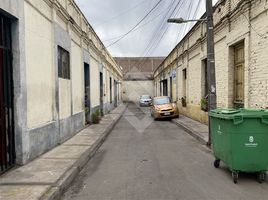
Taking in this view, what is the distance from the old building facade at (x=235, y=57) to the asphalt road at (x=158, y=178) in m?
2.67

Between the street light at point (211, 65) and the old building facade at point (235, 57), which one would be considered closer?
the old building facade at point (235, 57)

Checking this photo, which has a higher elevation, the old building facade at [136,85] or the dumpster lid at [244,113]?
the old building facade at [136,85]

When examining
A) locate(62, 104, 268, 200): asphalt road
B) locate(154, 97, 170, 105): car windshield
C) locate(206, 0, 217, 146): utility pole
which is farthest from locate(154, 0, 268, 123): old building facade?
locate(154, 97, 170, 105): car windshield

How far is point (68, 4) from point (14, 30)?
592 centimetres

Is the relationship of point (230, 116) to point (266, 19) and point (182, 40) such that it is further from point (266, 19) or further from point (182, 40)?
point (182, 40)

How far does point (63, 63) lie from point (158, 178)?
6.80 metres

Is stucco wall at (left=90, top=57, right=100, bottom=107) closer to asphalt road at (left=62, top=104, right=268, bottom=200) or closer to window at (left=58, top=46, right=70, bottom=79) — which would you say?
window at (left=58, top=46, right=70, bottom=79)

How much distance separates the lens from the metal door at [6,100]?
6836 millimetres

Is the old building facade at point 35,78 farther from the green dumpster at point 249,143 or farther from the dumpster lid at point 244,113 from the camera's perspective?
the green dumpster at point 249,143

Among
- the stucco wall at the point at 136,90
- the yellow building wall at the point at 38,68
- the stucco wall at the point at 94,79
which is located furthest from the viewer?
the stucco wall at the point at 136,90

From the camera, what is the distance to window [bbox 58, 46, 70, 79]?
11406 mm

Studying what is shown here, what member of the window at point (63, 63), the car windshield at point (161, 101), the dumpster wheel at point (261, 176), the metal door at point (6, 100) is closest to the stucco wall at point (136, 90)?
the car windshield at point (161, 101)

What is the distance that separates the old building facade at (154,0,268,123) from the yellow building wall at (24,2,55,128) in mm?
6180

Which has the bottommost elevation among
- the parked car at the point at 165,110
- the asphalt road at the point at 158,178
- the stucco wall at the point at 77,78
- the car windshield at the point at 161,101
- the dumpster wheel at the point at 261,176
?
the asphalt road at the point at 158,178
